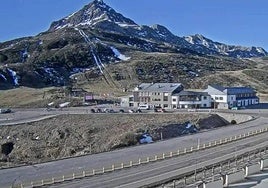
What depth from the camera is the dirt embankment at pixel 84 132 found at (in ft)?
177

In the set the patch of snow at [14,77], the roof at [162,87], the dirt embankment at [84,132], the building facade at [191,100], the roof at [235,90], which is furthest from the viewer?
the patch of snow at [14,77]

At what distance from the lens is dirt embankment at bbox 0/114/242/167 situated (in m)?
53.9

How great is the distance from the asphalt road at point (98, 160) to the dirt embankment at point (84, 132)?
611cm

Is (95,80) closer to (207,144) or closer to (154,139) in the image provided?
(154,139)

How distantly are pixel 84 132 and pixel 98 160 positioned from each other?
21.5 metres

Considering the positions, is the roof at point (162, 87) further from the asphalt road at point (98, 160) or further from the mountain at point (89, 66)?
the mountain at point (89, 66)

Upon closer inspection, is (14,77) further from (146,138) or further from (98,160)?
(98,160)

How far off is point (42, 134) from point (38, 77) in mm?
87883

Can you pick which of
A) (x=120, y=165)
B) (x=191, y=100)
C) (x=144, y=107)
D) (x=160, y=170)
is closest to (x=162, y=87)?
(x=144, y=107)

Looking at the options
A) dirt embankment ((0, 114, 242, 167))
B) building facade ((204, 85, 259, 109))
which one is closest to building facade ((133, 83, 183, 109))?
building facade ((204, 85, 259, 109))

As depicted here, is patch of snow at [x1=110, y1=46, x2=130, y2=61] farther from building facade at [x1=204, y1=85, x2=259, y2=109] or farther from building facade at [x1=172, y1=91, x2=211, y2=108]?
building facade at [x1=172, y1=91, x2=211, y2=108]

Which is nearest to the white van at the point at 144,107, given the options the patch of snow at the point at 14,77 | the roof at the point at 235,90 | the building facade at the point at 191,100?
the building facade at the point at 191,100

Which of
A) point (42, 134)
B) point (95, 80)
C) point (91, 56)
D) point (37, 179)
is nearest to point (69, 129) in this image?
point (42, 134)

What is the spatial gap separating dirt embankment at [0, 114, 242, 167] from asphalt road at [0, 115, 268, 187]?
611cm
